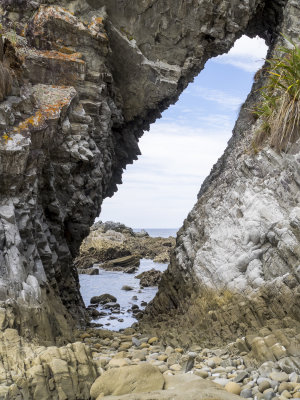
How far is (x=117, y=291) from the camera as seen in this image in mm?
21984

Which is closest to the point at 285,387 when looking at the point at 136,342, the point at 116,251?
the point at 136,342

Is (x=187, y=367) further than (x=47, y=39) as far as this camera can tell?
No

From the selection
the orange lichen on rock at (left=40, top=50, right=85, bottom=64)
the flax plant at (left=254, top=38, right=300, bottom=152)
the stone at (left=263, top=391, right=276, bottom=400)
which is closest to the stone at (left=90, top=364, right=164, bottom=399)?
the stone at (left=263, top=391, right=276, bottom=400)

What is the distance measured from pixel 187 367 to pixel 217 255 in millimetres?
3335

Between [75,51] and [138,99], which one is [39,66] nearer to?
[75,51]

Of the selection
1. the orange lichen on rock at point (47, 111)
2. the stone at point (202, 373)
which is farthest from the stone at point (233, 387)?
the orange lichen on rock at point (47, 111)

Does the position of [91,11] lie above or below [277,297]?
above

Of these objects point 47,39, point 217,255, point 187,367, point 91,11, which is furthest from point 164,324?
point 91,11

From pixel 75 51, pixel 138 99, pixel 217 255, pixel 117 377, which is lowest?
pixel 117 377

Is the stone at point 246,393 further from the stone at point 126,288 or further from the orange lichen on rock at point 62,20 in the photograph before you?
the stone at point 126,288

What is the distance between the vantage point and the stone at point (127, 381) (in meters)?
5.99

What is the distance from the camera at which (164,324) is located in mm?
11188

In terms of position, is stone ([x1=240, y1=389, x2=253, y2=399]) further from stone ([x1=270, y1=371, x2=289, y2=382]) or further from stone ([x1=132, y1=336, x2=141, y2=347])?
stone ([x1=132, y1=336, x2=141, y2=347])

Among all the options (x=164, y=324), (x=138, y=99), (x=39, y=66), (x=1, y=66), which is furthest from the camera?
(x=138, y=99)
